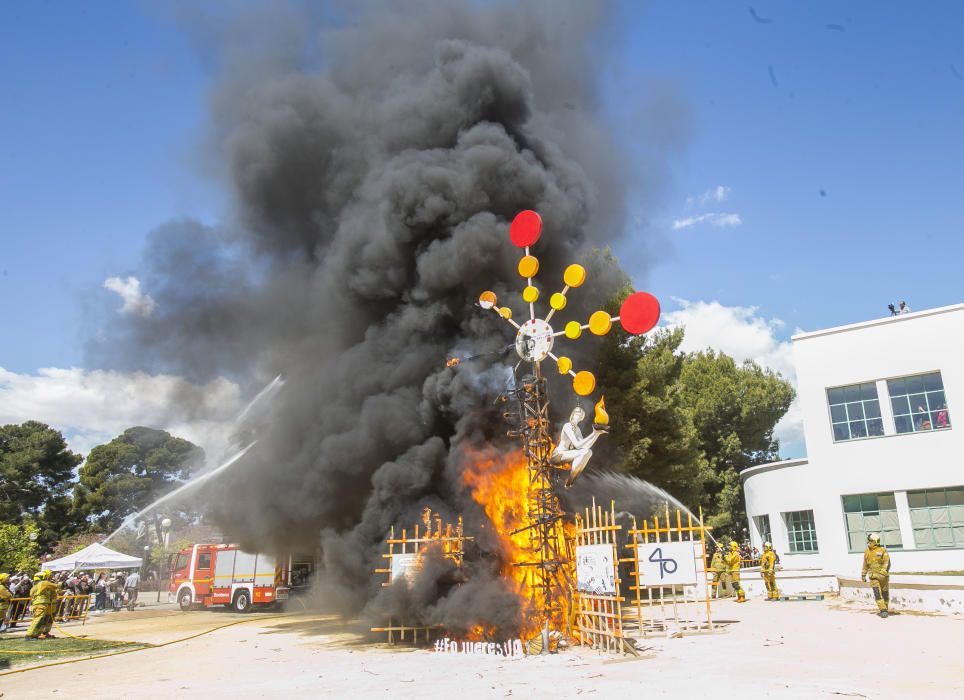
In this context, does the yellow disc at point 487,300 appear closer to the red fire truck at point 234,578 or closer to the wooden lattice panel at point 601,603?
the wooden lattice panel at point 601,603

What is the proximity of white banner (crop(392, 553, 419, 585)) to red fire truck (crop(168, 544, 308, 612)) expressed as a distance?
49.0ft

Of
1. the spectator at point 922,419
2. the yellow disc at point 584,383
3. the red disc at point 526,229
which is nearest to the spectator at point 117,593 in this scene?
the red disc at point 526,229

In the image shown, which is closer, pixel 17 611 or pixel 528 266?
pixel 528 266

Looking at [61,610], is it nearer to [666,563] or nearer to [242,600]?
[242,600]

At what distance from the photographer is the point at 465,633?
13102 mm

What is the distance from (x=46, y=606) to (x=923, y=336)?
1164 inches

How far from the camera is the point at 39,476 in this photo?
55.1 meters

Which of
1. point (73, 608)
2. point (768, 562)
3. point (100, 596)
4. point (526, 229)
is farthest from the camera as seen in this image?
point (100, 596)

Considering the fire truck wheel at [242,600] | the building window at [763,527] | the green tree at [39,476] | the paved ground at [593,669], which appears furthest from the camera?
the green tree at [39,476]

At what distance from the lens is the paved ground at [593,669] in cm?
825

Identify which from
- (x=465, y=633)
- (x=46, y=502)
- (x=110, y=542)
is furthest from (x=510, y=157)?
(x=46, y=502)

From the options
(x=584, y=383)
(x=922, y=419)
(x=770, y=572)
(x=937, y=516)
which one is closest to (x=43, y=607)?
(x=584, y=383)

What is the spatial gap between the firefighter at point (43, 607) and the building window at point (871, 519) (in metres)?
26.5

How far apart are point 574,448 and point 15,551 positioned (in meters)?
23.9
